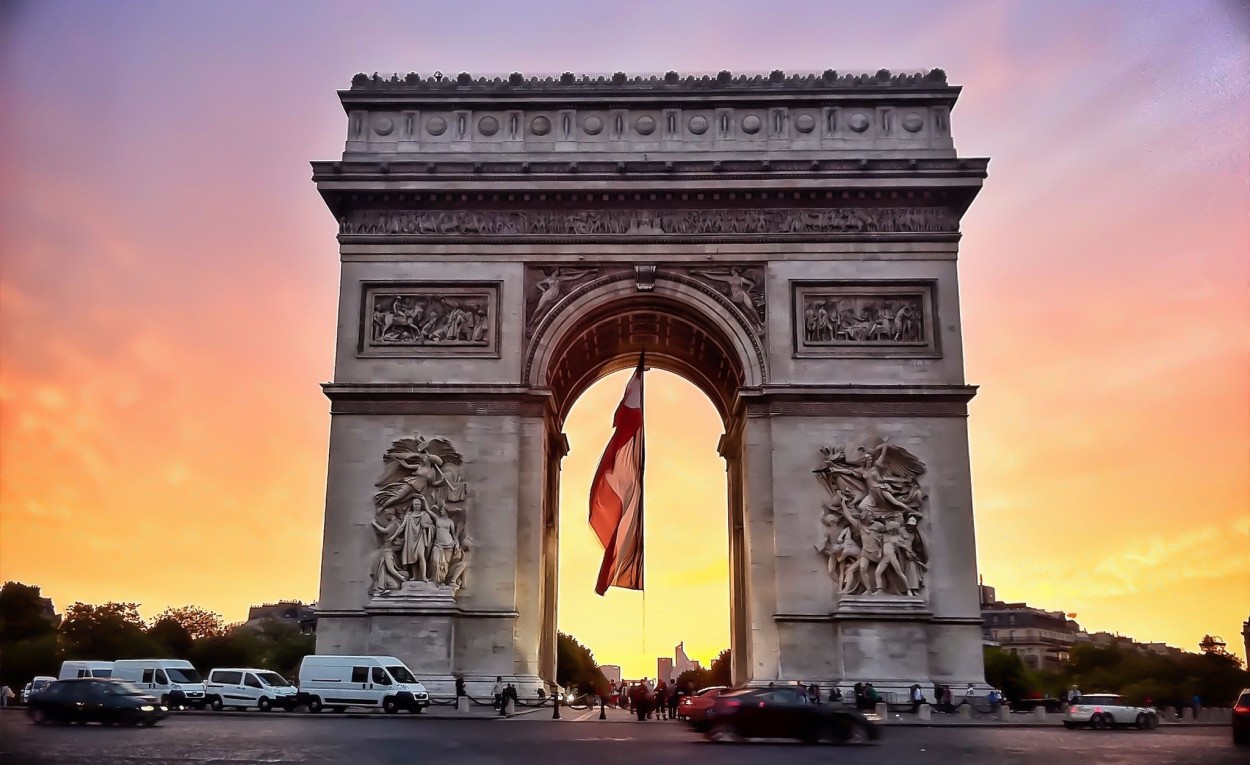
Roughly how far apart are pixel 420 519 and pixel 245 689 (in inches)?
373

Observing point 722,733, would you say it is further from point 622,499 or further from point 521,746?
point 622,499

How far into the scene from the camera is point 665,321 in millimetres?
36781

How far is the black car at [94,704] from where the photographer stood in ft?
76.6

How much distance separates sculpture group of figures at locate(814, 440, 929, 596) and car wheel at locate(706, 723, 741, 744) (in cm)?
1002

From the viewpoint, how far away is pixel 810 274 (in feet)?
112

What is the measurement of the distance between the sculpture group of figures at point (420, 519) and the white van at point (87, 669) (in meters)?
11.7

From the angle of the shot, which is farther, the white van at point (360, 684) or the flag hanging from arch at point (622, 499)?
the flag hanging from arch at point (622, 499)

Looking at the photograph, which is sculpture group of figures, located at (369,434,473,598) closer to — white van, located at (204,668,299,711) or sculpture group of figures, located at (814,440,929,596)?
white van, located at (204,668,299,711)

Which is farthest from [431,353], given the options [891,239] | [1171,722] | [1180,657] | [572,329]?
[1180,657]

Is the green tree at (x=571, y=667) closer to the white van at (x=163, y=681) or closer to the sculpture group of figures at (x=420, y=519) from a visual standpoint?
the white van at (x=163, y=681)

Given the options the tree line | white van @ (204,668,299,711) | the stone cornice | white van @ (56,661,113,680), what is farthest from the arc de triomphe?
the tree line

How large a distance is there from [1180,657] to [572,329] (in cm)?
2533

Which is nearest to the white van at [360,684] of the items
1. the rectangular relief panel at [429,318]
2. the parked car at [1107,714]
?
the rectangular relief panel at [429,318]

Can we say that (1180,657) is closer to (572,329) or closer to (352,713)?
(572,329)
